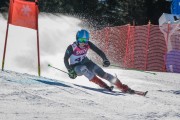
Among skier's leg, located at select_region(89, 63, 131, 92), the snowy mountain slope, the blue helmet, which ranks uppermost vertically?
the blue helmet

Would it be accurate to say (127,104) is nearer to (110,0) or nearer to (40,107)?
(40,107)

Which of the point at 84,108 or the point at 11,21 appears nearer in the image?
the point at 84,108

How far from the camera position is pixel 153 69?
17.3m

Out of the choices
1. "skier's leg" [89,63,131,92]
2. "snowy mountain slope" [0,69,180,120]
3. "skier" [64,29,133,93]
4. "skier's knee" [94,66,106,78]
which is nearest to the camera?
"snowy mountain slope" [0,69,180,120]

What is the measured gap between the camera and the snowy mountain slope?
557cm

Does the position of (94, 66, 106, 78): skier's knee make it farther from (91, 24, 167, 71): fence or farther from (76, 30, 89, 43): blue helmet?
(91, 24, 167, 71): fence

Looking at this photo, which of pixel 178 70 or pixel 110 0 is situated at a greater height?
pixel 110 0

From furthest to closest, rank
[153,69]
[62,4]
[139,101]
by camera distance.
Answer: [62,4], [153,69], [139,101]

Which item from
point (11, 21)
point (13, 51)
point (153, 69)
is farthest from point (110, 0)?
point (11, 21)

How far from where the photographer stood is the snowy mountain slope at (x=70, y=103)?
5570 millimetres

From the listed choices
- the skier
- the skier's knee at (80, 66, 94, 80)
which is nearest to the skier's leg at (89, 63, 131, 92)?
the skier

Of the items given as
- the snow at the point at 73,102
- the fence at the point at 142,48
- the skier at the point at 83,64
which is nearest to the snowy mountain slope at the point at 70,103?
the snow at the point at 73,102

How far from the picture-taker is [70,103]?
251 inches

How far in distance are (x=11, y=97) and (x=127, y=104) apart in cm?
191
